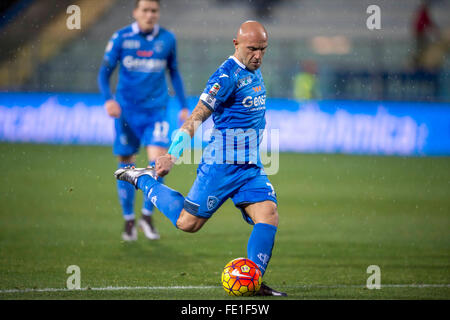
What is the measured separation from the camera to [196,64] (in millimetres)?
19672

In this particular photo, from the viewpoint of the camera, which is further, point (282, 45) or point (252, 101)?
point (282, 45)

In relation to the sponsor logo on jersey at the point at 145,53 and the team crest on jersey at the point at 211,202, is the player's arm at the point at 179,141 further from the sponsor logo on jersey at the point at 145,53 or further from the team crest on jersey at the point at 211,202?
the sponsor logo on jersey at the point at 145,53

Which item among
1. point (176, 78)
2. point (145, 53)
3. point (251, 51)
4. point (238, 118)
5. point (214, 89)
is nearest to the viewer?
point (214, 89)

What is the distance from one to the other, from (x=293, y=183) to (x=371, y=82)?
6.80m

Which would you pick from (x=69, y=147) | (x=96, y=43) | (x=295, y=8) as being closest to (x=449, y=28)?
(x=295, y=8)

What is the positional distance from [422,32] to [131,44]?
1369cm

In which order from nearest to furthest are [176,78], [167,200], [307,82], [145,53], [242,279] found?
[242,279] → [167,200] → [145,53] → [176,78] → [307,82]

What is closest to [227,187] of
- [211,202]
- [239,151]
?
[211,202]

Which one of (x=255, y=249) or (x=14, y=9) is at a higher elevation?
(x=14, y=9)

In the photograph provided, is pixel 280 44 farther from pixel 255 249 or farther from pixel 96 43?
pixel 255 249

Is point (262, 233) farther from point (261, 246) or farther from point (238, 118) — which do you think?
point (238, 118)

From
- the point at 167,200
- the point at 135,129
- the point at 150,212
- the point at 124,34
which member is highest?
the point at 124,34

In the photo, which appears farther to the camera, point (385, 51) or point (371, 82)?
point (385, 51)

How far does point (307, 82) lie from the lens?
19.6 metres
